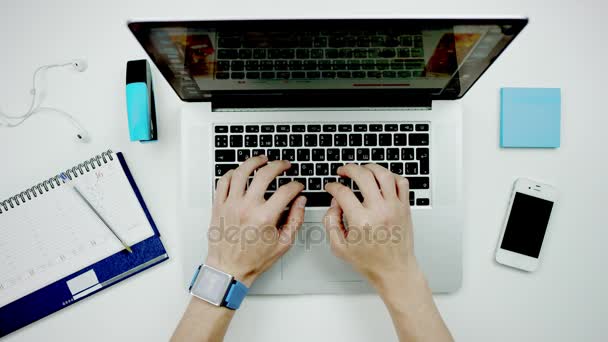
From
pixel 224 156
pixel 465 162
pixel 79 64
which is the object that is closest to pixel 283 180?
pixel 224 156

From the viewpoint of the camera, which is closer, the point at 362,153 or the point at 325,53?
the point at 325,53

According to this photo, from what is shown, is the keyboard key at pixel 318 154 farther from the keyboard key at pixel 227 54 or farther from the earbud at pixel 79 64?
the earbud at pixel 79 64

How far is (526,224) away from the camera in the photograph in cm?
79

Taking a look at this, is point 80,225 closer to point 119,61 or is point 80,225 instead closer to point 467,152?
point 119,61

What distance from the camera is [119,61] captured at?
79 cm

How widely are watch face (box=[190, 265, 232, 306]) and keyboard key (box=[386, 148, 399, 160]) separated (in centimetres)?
38

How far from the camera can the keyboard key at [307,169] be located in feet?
2.37

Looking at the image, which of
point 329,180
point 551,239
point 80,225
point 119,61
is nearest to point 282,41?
point 329,180

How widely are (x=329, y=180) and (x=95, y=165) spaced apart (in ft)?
1.61

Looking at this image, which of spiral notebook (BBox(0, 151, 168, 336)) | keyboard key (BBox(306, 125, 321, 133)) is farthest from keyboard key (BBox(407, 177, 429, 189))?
spiral notebook (BBox(0, 151, 168, 336))

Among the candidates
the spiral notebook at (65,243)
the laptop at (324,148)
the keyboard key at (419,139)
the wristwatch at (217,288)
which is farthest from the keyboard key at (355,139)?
the spiral notebook at (65,243)

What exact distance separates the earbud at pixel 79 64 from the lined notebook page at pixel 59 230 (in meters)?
0.20

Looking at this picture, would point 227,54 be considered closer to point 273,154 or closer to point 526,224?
point 273,154

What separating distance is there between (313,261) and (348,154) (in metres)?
0.22
